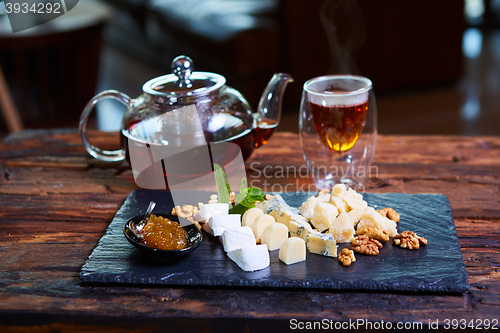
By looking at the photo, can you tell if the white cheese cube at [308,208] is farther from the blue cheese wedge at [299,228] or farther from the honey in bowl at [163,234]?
the honey in bowl at [163,234]

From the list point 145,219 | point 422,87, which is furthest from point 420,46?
point 145,219

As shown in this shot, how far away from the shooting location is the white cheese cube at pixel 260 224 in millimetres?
998

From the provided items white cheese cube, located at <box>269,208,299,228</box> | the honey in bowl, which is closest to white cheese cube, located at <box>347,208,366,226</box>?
white cheese cube, located at <box>269,208,299,228</box>

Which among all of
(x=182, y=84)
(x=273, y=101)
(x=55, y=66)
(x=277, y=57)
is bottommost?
(x=277, y=57)

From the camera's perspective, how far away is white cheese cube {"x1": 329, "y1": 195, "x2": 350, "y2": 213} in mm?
1065

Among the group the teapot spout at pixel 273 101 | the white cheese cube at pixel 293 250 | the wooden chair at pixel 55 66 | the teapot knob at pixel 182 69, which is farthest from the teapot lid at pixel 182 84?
the wooden chair at pixel 55 66

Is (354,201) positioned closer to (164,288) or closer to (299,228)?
(299,228)

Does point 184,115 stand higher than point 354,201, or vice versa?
point 184,115

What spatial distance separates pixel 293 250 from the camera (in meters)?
0.93

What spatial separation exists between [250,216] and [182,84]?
1.32ft

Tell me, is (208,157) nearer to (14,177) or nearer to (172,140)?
(172,140)

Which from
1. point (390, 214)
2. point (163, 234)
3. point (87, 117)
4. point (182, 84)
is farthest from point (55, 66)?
point (390, 214)

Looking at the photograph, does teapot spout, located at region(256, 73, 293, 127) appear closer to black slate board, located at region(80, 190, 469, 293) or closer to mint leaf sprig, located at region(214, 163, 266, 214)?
mint leaf sprig, located at region(214, 163, 266, 214)

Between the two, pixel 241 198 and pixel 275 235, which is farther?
pixel 241 198
